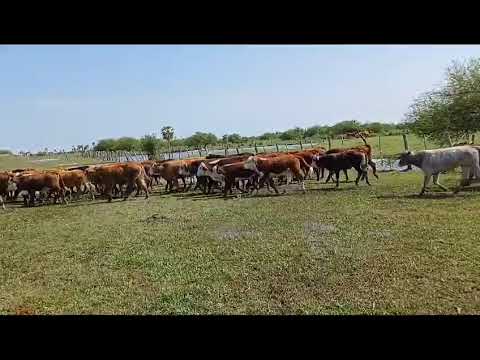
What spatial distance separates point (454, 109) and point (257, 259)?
915 centimetres

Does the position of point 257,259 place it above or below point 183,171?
below

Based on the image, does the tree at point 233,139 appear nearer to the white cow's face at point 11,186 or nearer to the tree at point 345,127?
the tree at point 345,127

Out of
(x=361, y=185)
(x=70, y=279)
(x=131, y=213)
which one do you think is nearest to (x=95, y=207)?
(x=131, y=213)

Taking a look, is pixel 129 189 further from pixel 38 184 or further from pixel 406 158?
pixel 406 158

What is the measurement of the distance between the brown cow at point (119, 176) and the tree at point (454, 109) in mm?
8185

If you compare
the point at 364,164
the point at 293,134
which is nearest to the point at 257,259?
the point at 364,164

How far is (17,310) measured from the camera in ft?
13.0

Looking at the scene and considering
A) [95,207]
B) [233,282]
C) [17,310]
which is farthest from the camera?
[95,207]

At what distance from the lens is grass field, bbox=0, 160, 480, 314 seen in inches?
151

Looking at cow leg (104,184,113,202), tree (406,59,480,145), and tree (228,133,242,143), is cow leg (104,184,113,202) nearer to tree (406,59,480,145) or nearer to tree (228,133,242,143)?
tree (228,133,242,143)

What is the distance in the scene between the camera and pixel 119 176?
1193 centimetres

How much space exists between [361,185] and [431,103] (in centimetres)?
383

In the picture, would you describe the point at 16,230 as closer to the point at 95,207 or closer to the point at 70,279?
the point at 95,207
